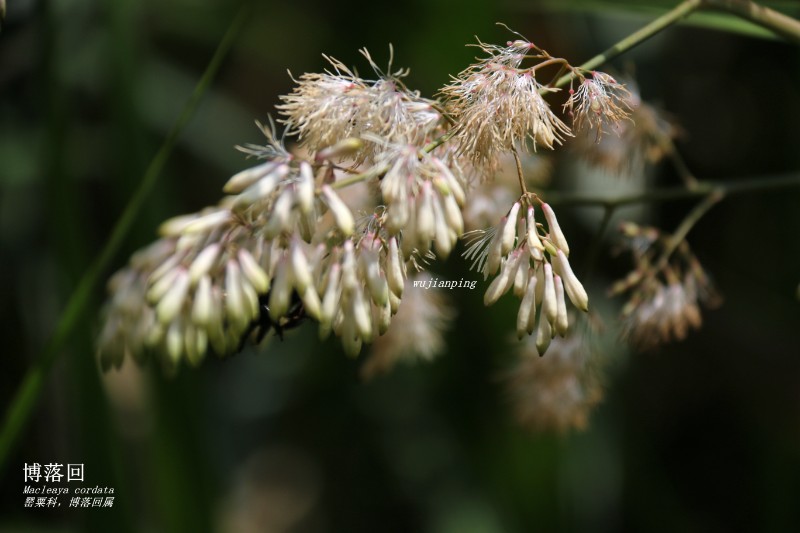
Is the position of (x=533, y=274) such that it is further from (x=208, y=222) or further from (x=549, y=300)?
(x=208, y=222)

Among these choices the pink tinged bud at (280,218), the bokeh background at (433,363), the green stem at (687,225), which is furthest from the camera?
the bokeh background at (433,363)

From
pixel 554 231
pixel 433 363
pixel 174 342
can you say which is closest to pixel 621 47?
pixel 554 231

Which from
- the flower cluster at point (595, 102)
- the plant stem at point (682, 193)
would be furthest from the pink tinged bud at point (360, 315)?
the plant stem at point (682, 193)

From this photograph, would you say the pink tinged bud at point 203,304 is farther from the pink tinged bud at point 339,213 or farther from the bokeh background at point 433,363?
the bokeh background at point 433,363

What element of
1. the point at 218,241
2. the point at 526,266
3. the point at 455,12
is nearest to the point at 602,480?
the point at 455,12

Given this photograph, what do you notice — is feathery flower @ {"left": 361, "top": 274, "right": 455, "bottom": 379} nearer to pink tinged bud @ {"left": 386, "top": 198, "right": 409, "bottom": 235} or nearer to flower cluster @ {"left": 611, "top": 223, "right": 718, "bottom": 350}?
flower cluster @ {"left": 611, "top": 223, "right": 718, "bottom": 350}

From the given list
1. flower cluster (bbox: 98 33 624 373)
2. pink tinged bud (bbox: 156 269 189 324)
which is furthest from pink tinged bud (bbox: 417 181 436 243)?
pink tinged bud (bbox: 156 269 189 324)
